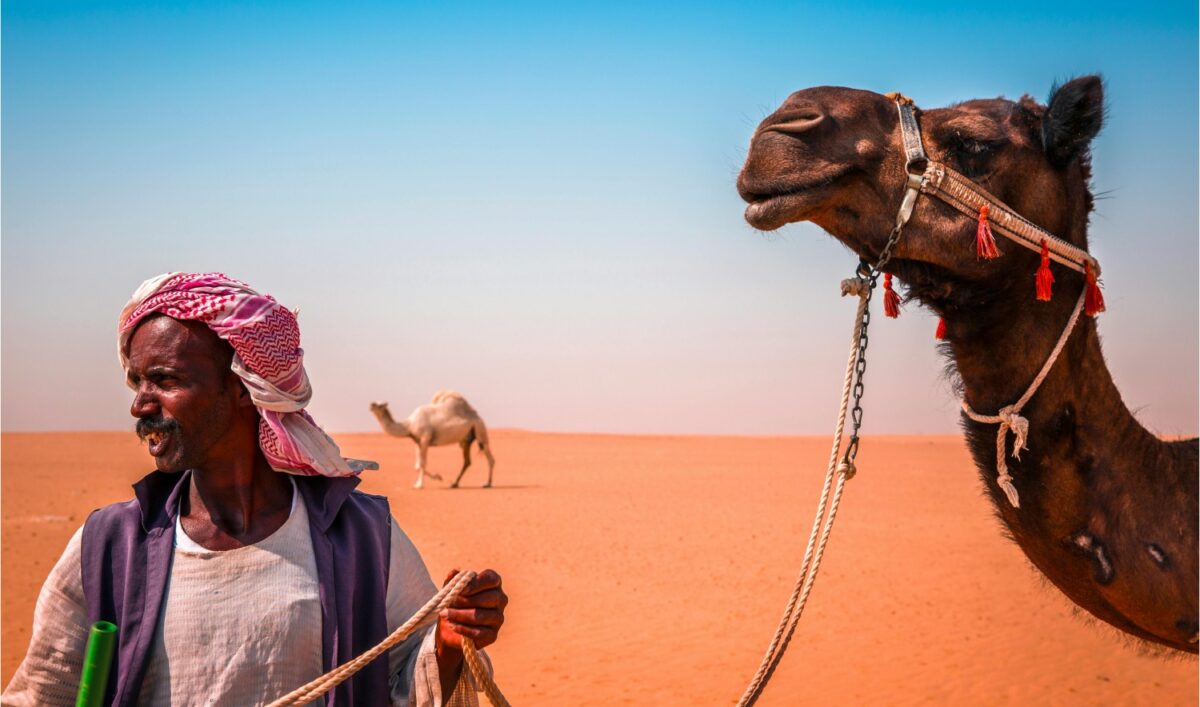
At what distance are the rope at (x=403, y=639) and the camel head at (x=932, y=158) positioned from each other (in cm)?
141

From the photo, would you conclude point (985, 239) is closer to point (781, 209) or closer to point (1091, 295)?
point (1091, 295)

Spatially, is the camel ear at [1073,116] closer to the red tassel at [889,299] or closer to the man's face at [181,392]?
the red tassel at [889,299]

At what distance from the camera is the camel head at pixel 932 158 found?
2.84 meters

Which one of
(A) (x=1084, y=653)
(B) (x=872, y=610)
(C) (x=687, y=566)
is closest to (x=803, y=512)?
(C) (x=687, y=566)

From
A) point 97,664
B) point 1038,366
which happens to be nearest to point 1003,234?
point 1038,366

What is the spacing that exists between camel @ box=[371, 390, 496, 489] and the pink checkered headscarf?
895 inches

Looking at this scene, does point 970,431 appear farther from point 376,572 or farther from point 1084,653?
point 1084,653

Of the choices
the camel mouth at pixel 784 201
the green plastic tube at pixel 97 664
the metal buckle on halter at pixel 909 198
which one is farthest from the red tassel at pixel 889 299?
the green plastic tube at pixel 97 664

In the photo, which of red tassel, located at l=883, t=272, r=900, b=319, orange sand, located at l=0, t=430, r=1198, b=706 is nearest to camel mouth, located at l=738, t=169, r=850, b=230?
red tassel, located at l=883, t=272, r=900, b=319

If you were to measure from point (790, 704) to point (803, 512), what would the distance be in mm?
13374

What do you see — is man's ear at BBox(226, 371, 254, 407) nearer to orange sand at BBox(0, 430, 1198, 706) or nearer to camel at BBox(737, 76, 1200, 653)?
camel at BBox(737, 76, 1200, 653)

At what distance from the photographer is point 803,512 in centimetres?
2128

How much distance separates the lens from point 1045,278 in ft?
9.29

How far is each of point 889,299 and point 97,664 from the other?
257 cm
